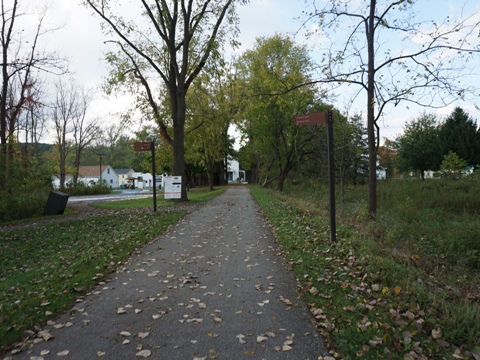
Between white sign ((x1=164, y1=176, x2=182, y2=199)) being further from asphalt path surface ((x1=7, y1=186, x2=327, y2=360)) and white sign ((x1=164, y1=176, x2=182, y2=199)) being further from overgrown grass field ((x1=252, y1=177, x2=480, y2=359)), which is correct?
asphalt path surface ((x1=7, y1=186, x2=327, y2=360))

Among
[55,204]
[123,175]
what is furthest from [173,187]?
[123,175]

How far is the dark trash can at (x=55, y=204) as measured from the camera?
1703 cm

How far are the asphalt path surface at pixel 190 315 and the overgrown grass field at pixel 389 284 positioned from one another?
14.2 inches

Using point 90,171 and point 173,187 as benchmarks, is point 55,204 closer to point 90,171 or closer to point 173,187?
point 173,187

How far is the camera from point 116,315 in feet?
15.5

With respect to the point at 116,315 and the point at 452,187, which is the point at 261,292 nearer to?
the point at 116,315

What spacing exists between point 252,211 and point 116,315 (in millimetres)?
10822

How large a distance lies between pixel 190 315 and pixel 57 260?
4690 mm

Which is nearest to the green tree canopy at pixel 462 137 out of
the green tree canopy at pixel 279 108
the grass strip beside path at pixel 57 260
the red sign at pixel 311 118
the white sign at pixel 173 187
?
the green tree canopy at pixel 279 108

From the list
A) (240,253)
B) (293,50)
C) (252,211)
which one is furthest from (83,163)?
Result: (240,253)

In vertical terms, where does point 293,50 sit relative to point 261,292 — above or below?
above

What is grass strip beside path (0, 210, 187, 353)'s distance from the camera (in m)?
4.84

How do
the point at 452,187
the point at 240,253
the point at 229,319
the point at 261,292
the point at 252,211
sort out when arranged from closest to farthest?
the point at 229,319
the point at 261,292
the point at 240,253
the point at 252,211
the point at 452,187

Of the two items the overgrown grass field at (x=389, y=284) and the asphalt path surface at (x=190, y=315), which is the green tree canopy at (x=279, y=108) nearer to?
the overgrown grass field at (x=389, y=284)
